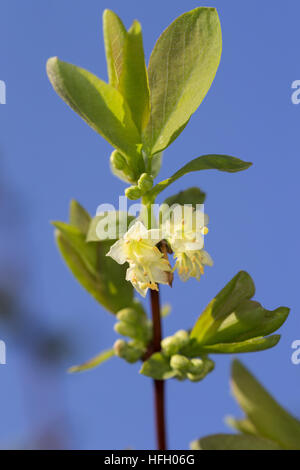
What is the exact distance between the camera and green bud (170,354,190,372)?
866 mm

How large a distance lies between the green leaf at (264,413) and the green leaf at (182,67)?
0.45m

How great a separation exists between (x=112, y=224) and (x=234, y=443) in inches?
15.7

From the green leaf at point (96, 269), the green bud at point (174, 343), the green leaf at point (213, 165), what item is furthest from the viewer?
the green leaf at point (96, 269)

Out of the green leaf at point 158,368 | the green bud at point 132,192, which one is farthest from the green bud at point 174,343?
the green bud at point 132,192

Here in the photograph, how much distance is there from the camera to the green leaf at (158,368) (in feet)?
2.85

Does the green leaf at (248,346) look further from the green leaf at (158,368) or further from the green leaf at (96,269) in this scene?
the green leaf at (96,269)

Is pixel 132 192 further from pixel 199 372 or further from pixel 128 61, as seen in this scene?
pixel 199 372

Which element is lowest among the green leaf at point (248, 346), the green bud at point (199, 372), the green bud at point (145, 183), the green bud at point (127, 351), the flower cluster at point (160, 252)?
the green bud at point (199, 372)

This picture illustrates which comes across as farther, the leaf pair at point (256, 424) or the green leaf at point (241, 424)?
the green leaf at point (241, 424)

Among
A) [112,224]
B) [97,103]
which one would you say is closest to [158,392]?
[112,224]

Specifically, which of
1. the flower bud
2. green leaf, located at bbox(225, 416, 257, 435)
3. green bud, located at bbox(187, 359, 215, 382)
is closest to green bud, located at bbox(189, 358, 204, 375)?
green bud, located at bbox(187, 359, 215, 382)

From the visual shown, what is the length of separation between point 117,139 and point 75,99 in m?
0.09

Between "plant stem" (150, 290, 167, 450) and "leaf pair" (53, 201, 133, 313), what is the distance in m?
0.12
